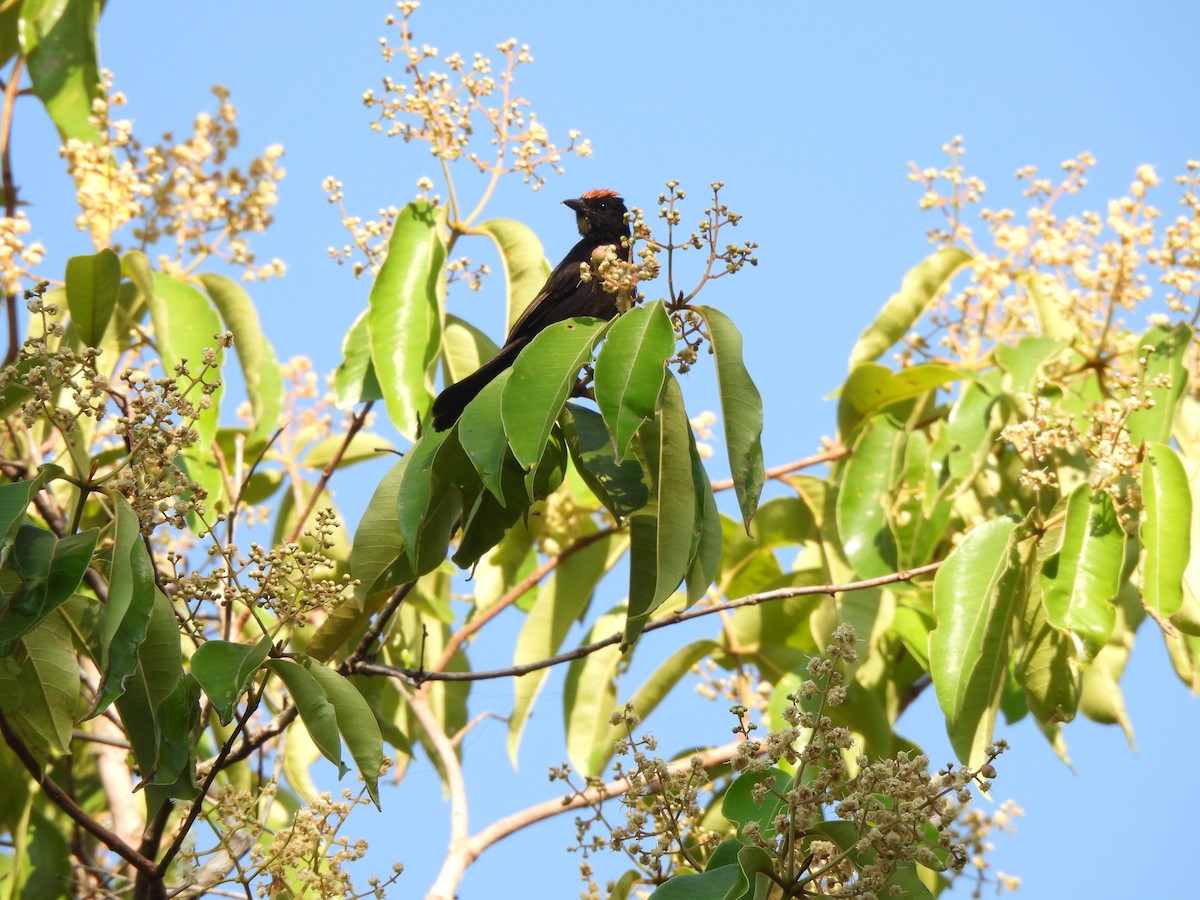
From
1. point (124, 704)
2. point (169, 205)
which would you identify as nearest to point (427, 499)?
point (124, 704)

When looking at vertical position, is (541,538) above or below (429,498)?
above

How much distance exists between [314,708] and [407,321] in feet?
4.96

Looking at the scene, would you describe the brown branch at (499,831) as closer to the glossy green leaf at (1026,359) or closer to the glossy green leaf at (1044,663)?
the glossy green leaf at (1044,663)

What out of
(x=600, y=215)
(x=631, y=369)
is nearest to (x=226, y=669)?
(x=631, y=369)

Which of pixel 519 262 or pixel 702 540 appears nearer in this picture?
pixel 702 540

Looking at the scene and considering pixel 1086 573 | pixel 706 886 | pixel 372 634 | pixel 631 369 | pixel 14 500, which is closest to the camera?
pixel 706 886

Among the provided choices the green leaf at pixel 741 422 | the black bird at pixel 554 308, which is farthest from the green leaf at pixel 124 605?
the black bird at pixel 554 308

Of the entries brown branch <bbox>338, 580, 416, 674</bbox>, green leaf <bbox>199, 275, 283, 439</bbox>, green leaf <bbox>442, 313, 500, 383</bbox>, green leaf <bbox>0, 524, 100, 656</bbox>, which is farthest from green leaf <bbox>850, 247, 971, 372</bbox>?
green leaf <bbox>0, 524, 100, 656</bbox>

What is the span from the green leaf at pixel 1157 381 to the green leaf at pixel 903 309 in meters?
0.87

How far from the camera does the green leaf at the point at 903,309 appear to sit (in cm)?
434

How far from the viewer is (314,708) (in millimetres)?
2061

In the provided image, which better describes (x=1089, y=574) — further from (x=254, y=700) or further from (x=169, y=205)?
(x=169, y=205)

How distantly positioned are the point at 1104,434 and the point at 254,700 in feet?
6.82

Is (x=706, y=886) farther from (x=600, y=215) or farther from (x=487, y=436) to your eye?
(x=600, y=215)
